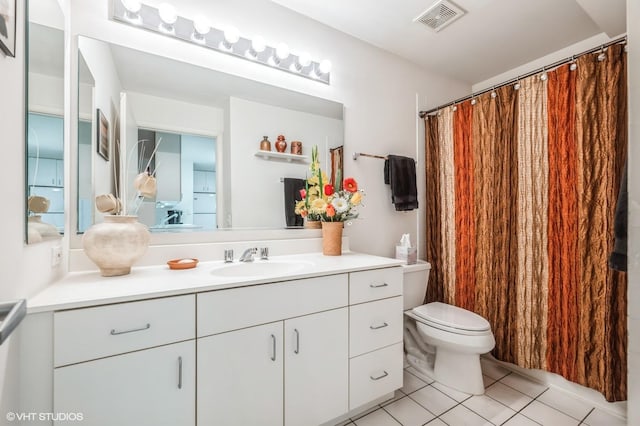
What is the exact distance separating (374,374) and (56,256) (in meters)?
1.54

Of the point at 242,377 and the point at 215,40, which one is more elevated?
the point at 215,40

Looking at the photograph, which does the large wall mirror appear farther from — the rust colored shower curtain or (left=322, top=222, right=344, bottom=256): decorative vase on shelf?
the rust colored shower curtain

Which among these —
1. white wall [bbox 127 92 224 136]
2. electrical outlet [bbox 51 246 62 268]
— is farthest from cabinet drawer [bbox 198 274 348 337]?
white wall [bbox 127 92 224 136]

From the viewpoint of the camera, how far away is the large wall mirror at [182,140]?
1299mm

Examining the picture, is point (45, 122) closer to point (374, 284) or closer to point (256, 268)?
point (256, 268)

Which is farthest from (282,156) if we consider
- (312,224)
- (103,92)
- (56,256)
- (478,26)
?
(478,26)

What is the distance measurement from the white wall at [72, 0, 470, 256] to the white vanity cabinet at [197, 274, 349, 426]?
2.81 feet

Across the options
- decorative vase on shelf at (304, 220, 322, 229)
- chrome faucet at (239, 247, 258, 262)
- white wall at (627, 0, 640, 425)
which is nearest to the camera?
white wall at (627, 0, 640, 425)

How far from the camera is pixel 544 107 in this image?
167 cm

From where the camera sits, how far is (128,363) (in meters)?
0.90

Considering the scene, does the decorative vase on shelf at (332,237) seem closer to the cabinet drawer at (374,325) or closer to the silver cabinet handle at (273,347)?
the cabinet drawer at (374,325)

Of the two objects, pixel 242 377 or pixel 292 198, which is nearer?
pixel 242 377

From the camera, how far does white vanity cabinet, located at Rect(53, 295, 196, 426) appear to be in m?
0.83

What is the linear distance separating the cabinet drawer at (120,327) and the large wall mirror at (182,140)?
605 mm
